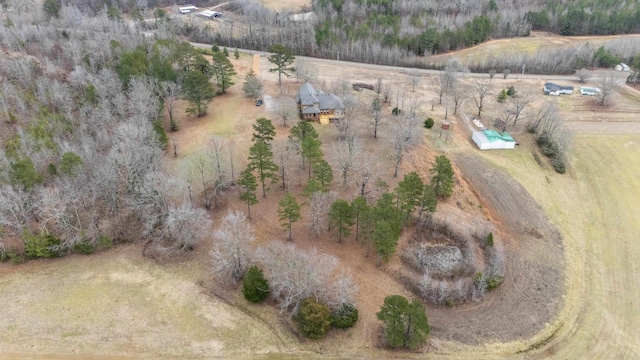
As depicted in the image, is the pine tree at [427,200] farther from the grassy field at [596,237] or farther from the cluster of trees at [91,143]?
the cluster of trees at [91,143]

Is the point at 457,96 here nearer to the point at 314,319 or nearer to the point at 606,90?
the point at 606,90

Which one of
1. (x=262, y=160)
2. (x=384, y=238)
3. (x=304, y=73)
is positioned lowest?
(x=384, y=238)

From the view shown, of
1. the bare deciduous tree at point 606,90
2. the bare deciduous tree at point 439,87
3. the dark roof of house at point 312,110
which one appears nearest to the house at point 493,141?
the bare deciduous tree at point 439,87

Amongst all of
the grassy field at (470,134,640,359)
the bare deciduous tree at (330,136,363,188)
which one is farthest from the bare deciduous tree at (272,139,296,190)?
the grassy field at (470,134,640,359)

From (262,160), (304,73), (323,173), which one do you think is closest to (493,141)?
(323,173)

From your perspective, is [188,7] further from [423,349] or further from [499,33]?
[423,349]

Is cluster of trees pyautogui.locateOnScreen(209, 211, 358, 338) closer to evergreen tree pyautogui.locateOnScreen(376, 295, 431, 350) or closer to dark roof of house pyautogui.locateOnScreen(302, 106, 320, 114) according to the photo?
evergreen tree pyautogui.locateOnScreen(376, 295, 431, 350)

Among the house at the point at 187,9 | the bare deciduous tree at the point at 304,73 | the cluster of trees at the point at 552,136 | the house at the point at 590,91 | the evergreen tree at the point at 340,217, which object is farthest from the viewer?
the house at the point at 187,9
